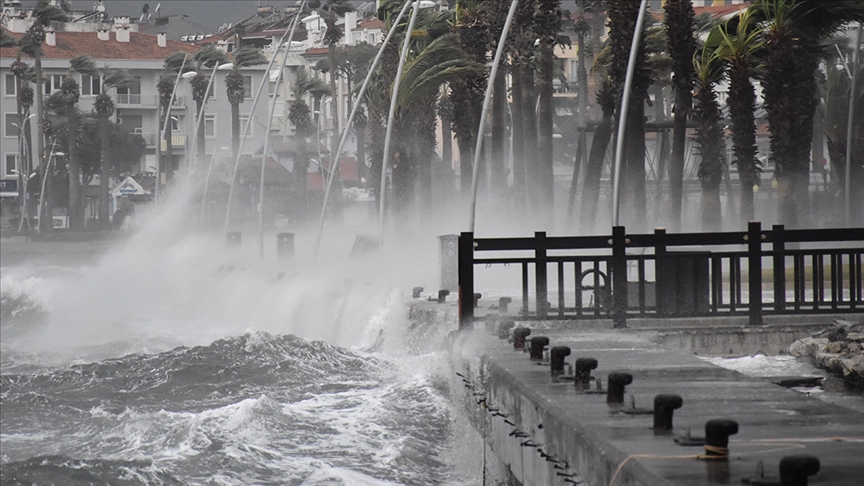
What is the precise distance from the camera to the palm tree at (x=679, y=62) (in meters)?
31.0

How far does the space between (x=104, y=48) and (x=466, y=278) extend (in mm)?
103229

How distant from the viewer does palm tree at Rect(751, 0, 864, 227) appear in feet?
91.8

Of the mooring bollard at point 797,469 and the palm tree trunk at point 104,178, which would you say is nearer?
the mooring bollard at point 797,469

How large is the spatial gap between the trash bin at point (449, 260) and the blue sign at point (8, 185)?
9167 centimetres

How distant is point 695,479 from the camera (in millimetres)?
6047

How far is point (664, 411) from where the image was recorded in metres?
7.16

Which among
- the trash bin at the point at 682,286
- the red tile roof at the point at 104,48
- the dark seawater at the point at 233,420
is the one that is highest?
the red tile roof at the point at 104,48

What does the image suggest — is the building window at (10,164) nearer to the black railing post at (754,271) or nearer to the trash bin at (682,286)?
the trash bin at (682,286)

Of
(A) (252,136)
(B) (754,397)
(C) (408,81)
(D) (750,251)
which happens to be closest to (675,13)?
(C) (408,81)

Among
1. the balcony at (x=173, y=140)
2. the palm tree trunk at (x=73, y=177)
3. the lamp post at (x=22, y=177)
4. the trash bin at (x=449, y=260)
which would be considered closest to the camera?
the trash bin at (x=449, y=260)

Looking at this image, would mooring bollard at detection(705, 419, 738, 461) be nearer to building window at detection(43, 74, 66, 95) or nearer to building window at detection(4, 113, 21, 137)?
building window at detection(43, 74, 66, 95)

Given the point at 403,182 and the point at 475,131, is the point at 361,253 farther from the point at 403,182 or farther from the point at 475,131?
the point at 403,182

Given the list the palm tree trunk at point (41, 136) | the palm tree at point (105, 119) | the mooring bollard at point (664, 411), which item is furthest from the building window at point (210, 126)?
the mooring bollard at point (664, 411)

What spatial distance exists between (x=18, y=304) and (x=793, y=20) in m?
26.8
